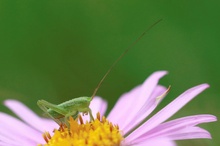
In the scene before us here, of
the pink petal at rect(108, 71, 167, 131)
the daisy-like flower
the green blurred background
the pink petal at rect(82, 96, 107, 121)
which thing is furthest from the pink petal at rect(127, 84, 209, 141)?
the green blurred background

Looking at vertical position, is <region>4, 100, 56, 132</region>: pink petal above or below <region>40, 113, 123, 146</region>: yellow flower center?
above

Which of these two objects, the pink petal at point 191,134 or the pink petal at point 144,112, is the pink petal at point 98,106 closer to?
the pink petal at point 144,112

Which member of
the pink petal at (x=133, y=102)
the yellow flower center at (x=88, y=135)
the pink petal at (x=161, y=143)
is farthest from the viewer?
the pink petal at (x=133, y=102)

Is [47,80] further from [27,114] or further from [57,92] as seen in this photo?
[27,114]

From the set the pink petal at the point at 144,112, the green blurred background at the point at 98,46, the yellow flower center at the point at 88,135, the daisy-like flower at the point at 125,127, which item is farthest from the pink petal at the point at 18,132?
the green blurred background at the point at 98,46

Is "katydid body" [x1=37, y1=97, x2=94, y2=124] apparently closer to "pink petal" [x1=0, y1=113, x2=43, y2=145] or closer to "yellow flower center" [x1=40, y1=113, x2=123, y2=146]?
"yellow flower center" [x1=40, y1=113, x2=123, y2=146]

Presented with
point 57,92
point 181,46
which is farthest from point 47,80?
point 181,46
